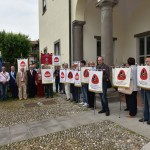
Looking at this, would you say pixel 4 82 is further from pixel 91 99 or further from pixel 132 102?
pixel 132 102

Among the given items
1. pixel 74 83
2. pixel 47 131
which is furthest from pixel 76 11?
pixel 47 131

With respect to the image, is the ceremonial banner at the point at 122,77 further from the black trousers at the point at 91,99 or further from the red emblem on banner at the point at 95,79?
the black trousers at the point at 91,99

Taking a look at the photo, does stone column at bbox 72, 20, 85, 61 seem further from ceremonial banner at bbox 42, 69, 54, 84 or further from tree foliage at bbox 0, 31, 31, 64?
tree foliage at bbox 0, 31, 31, 64

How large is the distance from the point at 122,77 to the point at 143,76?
2.42 ft

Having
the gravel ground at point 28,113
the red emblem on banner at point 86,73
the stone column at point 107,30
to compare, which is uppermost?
the stone column at point 107,30

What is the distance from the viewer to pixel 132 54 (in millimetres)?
12336

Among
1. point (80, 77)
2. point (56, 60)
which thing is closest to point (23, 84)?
point (56, 60)

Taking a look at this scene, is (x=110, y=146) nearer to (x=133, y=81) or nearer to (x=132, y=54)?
(x=133, y=81)

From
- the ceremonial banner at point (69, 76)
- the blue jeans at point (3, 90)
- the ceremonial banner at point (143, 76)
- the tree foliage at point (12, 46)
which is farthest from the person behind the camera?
the tree foliage at point (12, 46)

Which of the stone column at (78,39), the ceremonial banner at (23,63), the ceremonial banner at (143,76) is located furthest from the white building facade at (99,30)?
the ceremonial banner at (143,76)

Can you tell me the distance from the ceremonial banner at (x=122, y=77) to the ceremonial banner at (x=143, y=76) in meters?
0.33

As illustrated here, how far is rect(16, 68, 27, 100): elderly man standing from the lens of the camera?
10602 millimetres

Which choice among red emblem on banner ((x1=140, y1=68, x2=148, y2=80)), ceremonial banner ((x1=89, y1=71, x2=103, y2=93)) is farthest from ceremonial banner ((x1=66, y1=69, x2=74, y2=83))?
red emblem on banner ((x1=140, y1=68, x2=148, y2=80))

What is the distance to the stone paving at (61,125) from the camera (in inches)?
205
